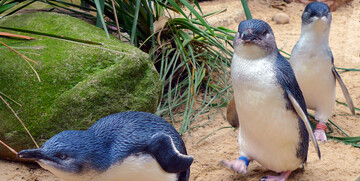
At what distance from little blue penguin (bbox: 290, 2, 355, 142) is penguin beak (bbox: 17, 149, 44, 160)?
2044 mm

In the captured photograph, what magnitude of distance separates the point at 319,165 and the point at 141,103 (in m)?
1.17

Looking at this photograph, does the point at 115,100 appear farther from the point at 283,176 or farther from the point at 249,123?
the point at 283,176

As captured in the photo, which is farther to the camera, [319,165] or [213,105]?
[213,105]

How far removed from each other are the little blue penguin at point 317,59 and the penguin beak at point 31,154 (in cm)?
204

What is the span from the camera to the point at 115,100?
2574mm

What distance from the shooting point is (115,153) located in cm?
166

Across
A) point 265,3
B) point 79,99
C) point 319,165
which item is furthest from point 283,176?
point 265,3

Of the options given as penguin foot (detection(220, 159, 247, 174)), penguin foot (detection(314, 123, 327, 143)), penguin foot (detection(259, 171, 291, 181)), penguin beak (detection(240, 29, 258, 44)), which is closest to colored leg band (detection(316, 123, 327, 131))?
penguin foot (detection(314, 123, 327, 143))

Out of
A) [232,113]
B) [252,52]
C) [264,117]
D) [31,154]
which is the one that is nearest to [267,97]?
[264,117]

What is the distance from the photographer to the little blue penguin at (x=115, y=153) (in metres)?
1.55

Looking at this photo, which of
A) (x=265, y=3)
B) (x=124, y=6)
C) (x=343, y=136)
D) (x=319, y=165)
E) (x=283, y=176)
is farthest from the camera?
(x=265, y=3)

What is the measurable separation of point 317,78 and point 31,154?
2155 millimetres

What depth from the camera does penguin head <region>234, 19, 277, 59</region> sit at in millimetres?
2014

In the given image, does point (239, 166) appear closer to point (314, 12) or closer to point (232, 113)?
point (232, 113)
